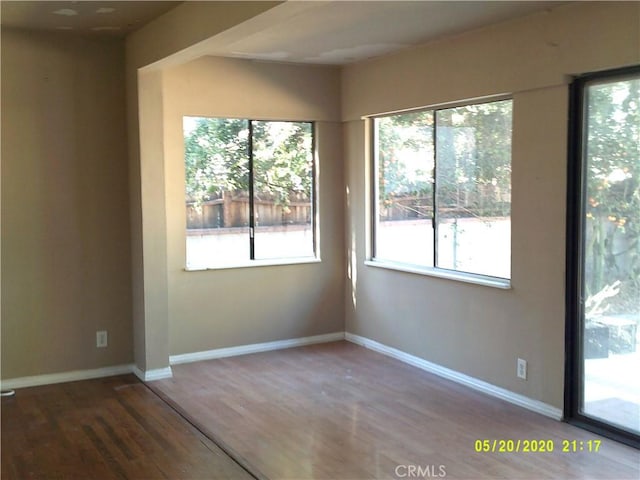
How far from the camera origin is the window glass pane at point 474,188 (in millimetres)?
4582

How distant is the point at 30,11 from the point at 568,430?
417 centimetres

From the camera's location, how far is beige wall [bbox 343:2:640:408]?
3.90 meters

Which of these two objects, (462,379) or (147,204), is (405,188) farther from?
(147,204)

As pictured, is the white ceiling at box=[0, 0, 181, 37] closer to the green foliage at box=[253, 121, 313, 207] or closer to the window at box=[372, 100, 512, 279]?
the green foliage at box=[253, 121, 313, 207]

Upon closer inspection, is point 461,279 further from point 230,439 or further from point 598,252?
point 230,439

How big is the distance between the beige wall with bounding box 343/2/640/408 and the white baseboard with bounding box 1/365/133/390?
7.46 feet

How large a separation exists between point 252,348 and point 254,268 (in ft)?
2.29

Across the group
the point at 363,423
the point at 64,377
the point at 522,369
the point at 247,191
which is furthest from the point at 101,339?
the point at 522,369

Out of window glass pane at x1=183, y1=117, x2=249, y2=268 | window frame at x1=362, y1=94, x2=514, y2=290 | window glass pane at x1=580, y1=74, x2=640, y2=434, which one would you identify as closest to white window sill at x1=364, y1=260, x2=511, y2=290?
window frame at x1=362, y1=94, x2=514, y2=290

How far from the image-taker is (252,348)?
5.84 m

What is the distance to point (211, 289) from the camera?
562 cm

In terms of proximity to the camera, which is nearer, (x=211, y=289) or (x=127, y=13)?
(x=127, y=13)

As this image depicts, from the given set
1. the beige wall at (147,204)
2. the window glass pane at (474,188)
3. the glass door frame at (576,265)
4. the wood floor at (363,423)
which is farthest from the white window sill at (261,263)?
the glass door frame at (576,265)

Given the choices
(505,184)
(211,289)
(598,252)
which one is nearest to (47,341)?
(211,289)
